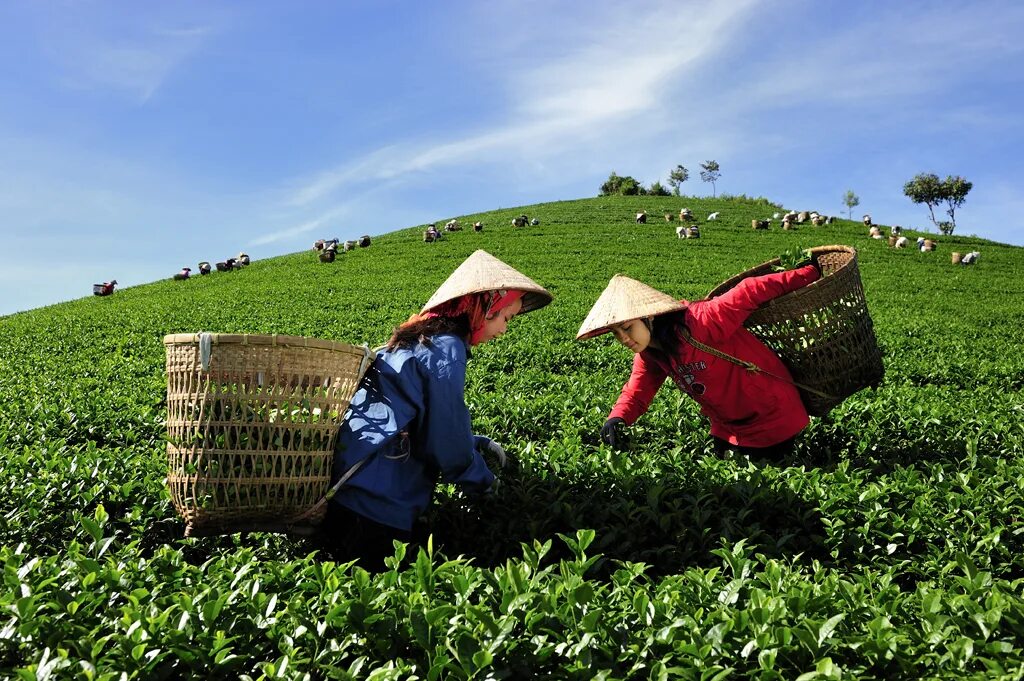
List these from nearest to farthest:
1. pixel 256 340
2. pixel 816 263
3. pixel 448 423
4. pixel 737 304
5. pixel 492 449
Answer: pixel 256 340 → pixel 448 423 → pixel 492 449 → pixel 737 304 → pixel 816 263

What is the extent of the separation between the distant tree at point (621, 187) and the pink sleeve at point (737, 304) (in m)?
44.8

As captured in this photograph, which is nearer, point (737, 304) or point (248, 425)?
point (248, 425)

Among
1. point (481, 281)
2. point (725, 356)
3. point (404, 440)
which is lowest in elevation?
point (404, 440)

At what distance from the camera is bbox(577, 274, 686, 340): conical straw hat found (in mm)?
4145

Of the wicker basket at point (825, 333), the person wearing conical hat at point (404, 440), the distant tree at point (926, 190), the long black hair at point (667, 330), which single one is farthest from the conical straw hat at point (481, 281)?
the distant tree at point (926, 190)

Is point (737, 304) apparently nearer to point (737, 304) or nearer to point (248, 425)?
point (737, 304)

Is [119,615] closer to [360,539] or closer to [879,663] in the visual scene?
[360,539]

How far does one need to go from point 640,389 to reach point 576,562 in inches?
88.2

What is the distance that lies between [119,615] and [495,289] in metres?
2.00

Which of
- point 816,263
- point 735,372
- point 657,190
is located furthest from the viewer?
point 657,190

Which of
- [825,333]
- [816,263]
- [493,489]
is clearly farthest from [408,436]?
[816,263]

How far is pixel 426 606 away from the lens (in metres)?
2.25

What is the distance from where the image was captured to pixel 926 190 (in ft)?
190

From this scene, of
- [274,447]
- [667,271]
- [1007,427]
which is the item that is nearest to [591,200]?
[667,271]
